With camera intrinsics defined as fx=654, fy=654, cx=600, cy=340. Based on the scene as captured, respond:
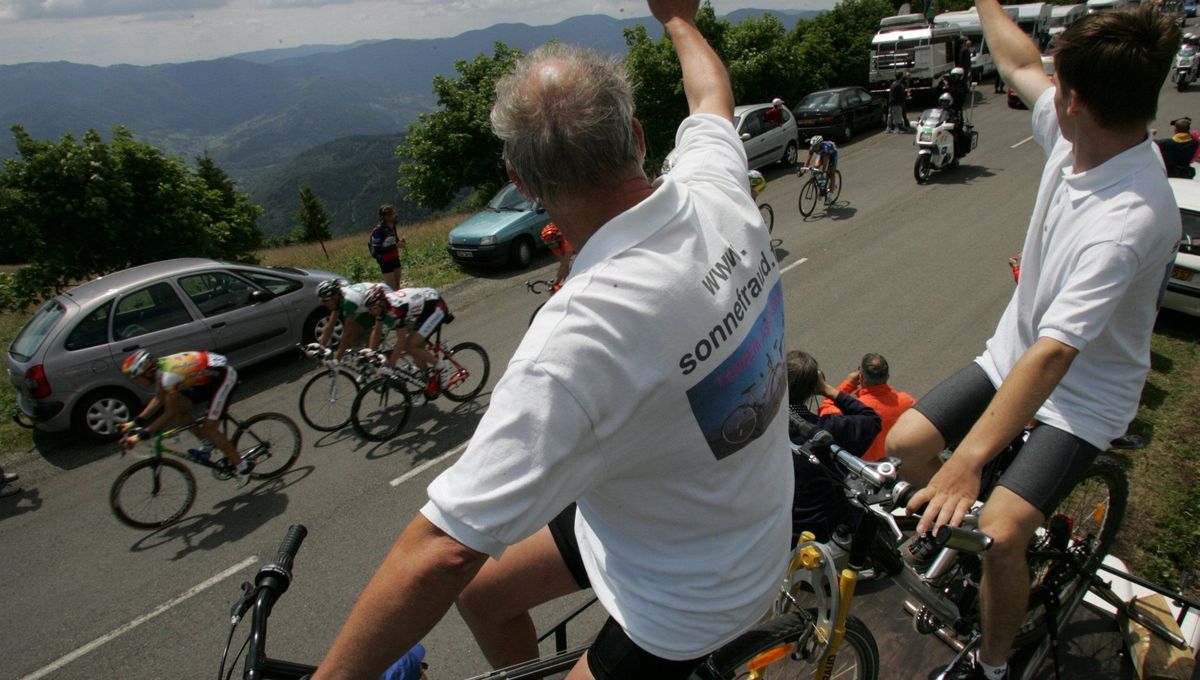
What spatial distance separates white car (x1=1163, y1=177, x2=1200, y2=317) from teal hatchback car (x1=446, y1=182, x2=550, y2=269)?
29.9 ft

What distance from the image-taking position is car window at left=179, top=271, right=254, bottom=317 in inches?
340

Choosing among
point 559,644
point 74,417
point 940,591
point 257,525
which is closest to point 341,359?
point 257,525

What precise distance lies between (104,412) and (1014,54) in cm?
947

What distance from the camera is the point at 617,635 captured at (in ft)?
5.03

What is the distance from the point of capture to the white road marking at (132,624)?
452 cm

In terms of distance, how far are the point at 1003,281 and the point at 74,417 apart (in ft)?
38.1

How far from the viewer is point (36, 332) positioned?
7766mm

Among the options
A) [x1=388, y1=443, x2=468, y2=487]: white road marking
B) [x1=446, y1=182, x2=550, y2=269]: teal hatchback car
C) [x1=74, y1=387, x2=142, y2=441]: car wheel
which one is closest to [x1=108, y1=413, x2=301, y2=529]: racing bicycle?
[x1=388, y1=443, x2=468, y2=487]: white road marking

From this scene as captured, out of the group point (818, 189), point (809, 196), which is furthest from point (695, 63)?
point (809, 196)

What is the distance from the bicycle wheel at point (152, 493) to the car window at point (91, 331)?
8.86ft

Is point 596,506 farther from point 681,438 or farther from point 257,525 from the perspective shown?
point 257,525

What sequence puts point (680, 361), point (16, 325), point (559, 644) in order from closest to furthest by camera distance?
1. point (680, 361)
2. point (559, 644)
3. point (16, 325)

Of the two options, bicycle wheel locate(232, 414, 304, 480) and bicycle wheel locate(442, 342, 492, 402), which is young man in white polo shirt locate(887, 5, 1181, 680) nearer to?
bicycle wheel locate(442, 342, 492, 402)

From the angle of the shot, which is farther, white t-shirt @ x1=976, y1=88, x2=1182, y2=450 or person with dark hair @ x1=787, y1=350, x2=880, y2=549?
person with dark hair @ x1=787, y1=350, x2=880, y2=549
